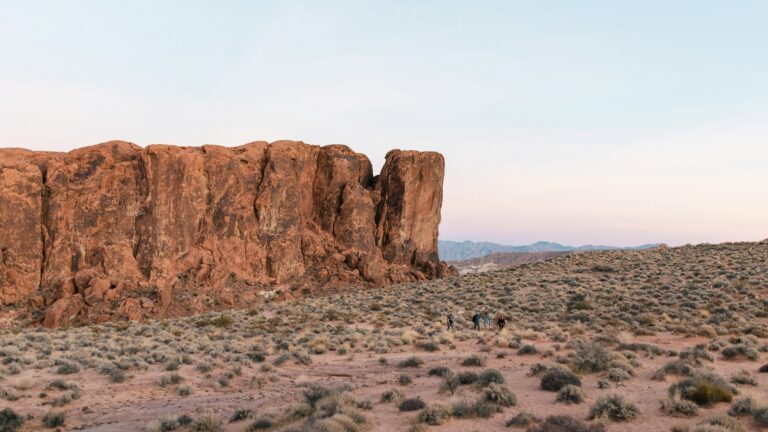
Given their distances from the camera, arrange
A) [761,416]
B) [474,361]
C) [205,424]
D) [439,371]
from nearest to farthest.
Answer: [761,416], [205,424], [439,371], [474,361]

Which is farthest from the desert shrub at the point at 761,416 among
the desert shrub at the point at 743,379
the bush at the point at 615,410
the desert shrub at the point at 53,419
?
the desert shrub at the point at 53,419

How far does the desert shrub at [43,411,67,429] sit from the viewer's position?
12.8 metres

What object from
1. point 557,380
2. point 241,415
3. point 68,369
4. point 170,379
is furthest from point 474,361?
point 68,369

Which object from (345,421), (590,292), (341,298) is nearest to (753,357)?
(345,421)

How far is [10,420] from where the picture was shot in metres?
12.7

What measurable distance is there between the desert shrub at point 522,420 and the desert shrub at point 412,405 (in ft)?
7.39

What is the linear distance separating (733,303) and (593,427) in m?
25.8

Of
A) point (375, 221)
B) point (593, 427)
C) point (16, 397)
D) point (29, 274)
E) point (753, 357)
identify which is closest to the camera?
point (593, 427)

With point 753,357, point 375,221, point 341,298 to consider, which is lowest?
point 341,298

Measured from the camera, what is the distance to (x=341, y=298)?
1628 inches

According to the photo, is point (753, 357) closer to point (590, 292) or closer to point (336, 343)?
point (336, 343)

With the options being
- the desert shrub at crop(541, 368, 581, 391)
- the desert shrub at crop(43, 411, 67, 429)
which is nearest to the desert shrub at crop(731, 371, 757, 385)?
the desert shrub at crop(541, 368, 581, 391)

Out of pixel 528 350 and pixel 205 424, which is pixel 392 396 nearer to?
pixel 205 424

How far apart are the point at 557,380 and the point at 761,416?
4525mm
